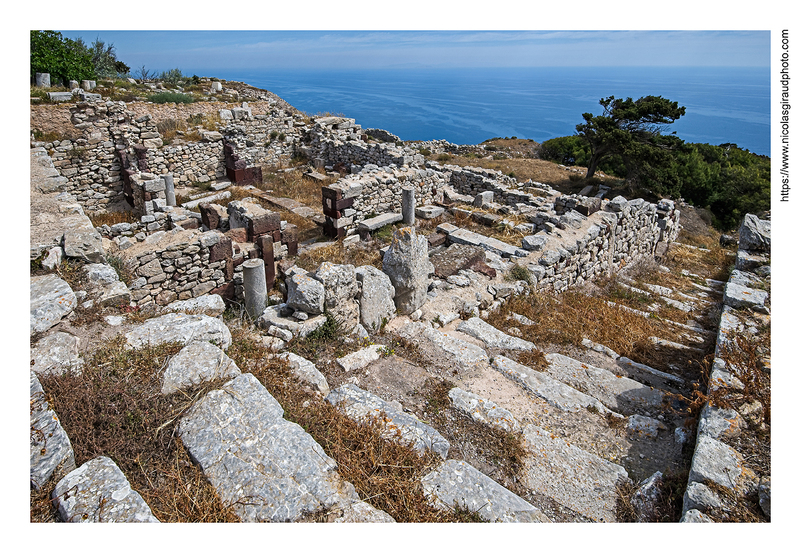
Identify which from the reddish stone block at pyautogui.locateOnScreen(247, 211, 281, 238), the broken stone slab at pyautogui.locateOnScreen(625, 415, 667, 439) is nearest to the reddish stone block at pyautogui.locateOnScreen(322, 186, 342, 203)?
the reddish stone block at pyautogui.locateOnScreen(247, 211, 281, 238)

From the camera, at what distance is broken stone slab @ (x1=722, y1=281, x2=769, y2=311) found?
7.39m

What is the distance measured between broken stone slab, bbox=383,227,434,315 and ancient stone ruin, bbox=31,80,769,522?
26 millimetres

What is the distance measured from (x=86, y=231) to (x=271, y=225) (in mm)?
3795

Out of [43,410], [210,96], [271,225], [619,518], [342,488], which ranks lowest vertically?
[619,518]

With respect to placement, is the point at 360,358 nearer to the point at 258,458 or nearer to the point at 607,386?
the point at 258,458

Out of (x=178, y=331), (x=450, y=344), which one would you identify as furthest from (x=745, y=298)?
(x=178, y=331)

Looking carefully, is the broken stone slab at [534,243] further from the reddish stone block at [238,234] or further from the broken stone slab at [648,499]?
the broken stone slab at [648,499]

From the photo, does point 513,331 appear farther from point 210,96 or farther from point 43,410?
point 210,96

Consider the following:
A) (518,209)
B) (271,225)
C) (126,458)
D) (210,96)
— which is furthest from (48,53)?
(126,458)

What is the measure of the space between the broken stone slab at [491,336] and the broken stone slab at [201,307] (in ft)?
13.4

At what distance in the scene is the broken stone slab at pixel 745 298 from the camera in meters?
7.39

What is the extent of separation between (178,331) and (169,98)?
63.3 ft

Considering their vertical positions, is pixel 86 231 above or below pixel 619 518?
above

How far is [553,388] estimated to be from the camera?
599 centimetres
